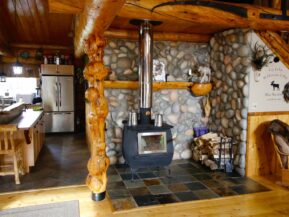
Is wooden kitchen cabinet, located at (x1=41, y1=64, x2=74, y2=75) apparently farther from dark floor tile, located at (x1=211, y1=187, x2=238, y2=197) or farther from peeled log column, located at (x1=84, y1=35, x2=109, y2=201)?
dark floor tile, located at (x1=211, y1=187, x2=238, y2=197)

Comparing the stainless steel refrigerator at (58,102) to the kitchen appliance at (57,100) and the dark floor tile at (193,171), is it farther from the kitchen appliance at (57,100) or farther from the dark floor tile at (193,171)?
the dark floor tile at (193,171)

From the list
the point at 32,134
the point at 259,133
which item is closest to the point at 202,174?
the point at 259,133

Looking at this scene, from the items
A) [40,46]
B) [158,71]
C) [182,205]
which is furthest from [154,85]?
[40,46]

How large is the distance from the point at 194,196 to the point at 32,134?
2633 mm

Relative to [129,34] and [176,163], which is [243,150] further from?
[129,34]

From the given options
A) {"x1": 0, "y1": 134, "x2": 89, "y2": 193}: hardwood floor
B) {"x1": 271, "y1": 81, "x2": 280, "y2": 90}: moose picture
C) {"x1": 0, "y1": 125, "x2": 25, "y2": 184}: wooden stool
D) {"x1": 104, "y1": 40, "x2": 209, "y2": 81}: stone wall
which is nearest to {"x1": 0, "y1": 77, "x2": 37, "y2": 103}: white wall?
{"x1": 0, "y1": 134, "x2": 89, "y2": 193}: hardwood floor

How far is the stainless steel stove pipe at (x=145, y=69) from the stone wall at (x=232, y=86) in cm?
136

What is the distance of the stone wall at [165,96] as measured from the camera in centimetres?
Answer: 424

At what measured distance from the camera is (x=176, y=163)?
4430 millimetres

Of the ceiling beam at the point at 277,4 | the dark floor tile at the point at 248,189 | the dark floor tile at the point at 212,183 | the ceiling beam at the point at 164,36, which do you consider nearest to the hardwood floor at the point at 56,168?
the dark floor tile at the point at 212,183

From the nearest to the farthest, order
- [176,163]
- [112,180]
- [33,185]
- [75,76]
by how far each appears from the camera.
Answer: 1. [33,185]
2. [112,180]
3. [176,163]
4. [75,76]

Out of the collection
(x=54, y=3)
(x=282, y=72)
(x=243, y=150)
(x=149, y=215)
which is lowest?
(x=149, y=215)

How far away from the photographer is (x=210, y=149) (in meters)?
4.16

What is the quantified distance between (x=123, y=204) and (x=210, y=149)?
1902mm
